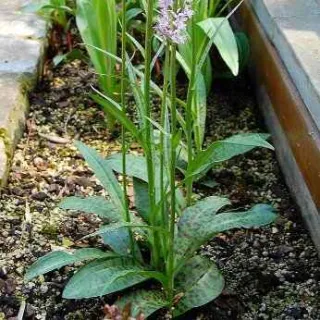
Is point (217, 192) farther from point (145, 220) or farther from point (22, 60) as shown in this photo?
point (22, 60)

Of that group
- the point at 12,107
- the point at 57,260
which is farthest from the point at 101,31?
the point at 57,260

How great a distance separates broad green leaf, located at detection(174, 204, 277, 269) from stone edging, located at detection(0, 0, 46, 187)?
0.51 metres

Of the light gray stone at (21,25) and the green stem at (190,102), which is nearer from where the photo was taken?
the green stem at (190,102)

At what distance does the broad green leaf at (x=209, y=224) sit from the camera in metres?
1.38

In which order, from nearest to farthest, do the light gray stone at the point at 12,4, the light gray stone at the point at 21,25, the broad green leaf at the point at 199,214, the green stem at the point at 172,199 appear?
the green stem at the point at 172,199, the broad green leaf at the point at 199,214, the light gray stone at the point at 21,25, the light gray stone at the point at 12,4

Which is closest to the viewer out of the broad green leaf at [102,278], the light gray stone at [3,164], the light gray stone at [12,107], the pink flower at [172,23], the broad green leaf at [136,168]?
the pink flower at [172,23]

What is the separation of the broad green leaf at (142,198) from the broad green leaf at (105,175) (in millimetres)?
61

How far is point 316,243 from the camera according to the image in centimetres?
159

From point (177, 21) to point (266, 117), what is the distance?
38.5 inches

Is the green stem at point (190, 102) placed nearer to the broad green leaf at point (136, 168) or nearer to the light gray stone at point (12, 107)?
the broad green leaf at point (136, 168)

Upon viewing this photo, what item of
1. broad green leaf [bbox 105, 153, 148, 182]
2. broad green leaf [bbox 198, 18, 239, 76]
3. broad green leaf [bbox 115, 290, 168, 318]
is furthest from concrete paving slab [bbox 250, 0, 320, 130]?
broad green leaf [bbox 115, 290, 168, 318]

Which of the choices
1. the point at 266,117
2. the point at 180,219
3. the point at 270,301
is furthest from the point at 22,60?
the point at 270,301

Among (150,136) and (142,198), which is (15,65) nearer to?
(142,198)

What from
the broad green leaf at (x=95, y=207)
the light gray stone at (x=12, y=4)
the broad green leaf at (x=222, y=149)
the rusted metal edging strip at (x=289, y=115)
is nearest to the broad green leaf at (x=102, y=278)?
the broad green leaf at (x=95, y=207)
